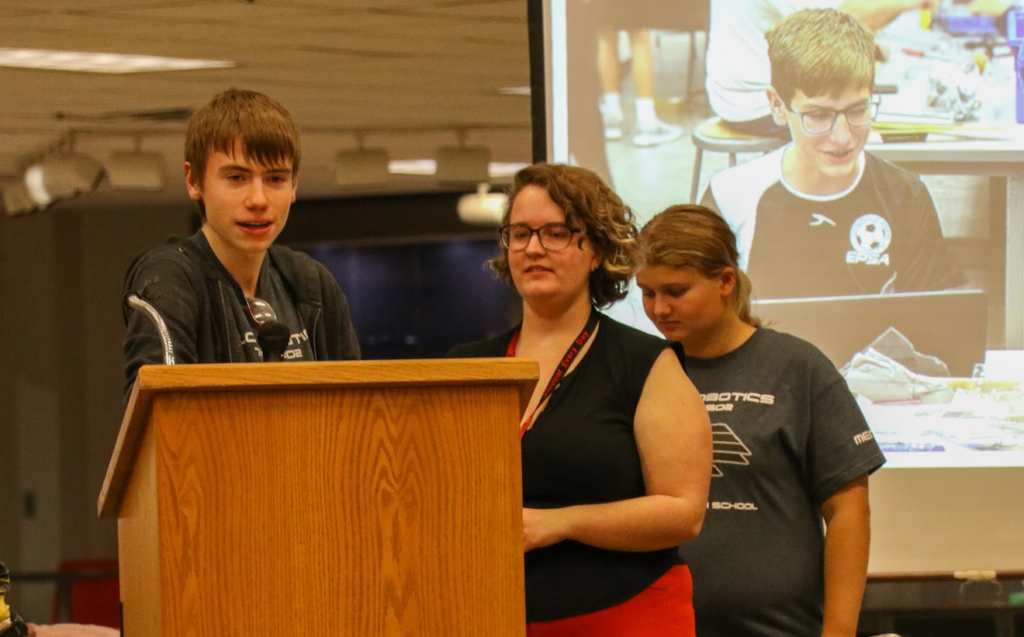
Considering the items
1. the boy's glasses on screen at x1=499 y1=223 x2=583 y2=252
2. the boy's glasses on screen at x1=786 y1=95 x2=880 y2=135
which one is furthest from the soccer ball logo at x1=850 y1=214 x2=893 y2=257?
the boy's glasses on screen at x1=499 y1=223 x2=583 y2=252

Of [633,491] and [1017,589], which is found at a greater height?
[633,491]

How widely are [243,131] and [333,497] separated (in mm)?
603

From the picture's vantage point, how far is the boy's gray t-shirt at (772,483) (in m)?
2.24

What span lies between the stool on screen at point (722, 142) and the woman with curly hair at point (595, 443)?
1.65m

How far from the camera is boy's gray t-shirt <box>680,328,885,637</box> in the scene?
224 cm

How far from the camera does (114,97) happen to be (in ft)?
22.0

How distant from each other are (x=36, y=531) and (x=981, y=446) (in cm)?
725

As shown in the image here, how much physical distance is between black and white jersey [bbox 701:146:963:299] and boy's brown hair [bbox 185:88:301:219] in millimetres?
1960

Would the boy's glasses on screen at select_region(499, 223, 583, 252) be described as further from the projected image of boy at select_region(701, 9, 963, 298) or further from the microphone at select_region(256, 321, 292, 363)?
the projected image of boy at select_region(701, 9, 963, 298)

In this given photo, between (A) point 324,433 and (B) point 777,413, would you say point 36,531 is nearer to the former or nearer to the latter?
(B) point 777,413

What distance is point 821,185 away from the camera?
3387 millimetres

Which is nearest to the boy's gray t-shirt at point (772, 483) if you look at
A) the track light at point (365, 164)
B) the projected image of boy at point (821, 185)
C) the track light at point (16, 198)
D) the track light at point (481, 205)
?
the projected image of boy at point (821, 185)

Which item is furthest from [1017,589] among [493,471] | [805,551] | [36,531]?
[36,531]

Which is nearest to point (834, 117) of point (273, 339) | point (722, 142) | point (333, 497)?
point (722, 142)
